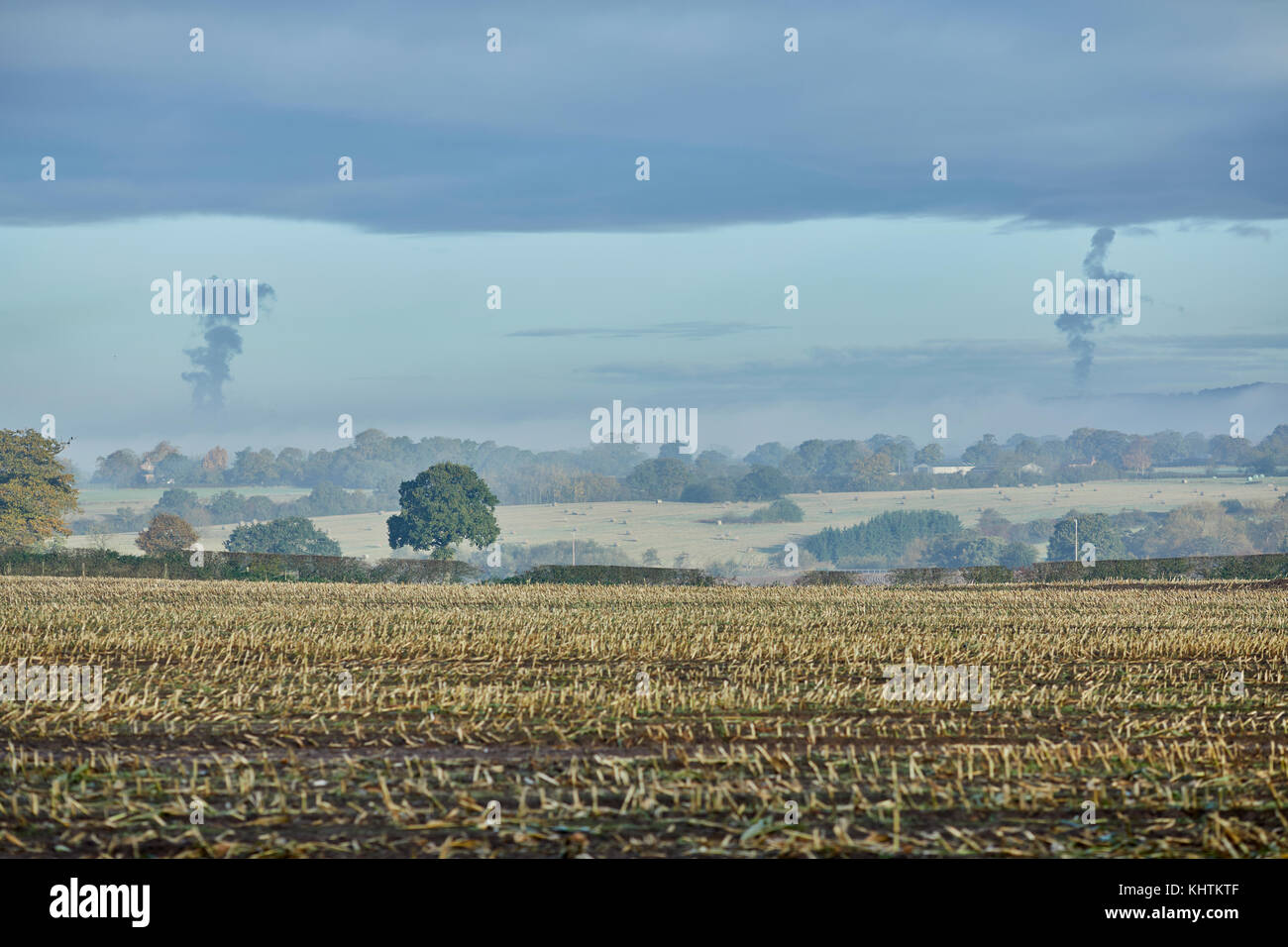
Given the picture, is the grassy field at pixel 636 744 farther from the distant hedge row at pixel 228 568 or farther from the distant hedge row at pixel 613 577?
the distant hedge row at pixel 228 568

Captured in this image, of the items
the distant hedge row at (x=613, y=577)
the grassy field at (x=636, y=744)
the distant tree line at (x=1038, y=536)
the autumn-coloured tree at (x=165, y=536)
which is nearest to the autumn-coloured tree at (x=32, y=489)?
the autumn-coloured tree at (x=165, y=536)

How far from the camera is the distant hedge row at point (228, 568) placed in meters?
74.6

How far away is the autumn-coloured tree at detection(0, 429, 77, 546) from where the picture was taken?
109 metres

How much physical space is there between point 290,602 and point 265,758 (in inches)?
1405

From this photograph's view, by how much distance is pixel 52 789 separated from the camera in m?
14.6

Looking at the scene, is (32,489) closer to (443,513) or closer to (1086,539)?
(443,513)

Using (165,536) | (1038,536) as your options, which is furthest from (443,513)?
(1038,536)

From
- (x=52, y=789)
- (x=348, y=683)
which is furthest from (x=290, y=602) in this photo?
(x=52, y=789)

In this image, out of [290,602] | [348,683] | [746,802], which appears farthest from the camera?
[290,602]

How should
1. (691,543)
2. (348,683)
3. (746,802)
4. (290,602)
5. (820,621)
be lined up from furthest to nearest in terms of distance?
1. (691,543)
2. (290,602)
3. (820,621)
4. (348,683)
5. (746,802)

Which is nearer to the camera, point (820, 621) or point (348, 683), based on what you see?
point (348, 683)

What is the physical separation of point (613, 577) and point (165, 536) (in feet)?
234

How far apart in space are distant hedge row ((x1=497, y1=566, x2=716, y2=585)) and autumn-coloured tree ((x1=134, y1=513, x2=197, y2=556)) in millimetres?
64878
